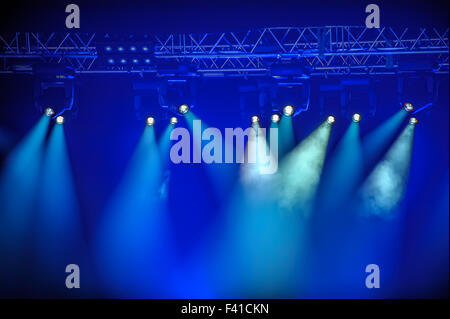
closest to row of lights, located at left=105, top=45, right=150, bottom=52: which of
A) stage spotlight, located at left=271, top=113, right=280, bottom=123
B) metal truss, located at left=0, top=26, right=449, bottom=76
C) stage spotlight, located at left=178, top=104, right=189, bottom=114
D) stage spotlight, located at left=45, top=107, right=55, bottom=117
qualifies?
metal truss, located at left=0, top=26, right=449, bottom=76

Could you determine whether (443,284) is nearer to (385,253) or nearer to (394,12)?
(385,253)

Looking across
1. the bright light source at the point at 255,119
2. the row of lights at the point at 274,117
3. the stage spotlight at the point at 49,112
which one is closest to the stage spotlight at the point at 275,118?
the row of lights at the point at 274,117

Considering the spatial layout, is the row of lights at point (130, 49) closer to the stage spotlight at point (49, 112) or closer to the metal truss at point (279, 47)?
the metal truss at point (279, 47)

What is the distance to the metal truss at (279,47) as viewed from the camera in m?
7.22

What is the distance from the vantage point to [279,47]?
7.26 meters

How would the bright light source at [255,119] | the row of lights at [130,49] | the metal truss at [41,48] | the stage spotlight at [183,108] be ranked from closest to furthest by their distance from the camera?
the row of lights at [130,49] → the metal truss at [41,48] → the stage spotlight at [183,108] → the bright light source at [255,119]

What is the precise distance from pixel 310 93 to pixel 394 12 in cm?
210

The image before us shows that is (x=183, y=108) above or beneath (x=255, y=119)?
above

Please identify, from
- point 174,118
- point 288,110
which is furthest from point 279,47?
point 174,118

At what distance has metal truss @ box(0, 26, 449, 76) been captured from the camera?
7.22 metres

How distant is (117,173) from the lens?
854cm

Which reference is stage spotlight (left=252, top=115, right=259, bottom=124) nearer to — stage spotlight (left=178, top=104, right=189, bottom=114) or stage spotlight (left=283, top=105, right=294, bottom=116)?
stage spotlight (left=283, top=105, right=294, bottom=116)

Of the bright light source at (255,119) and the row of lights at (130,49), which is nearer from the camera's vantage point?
the row of lights at (130,49)

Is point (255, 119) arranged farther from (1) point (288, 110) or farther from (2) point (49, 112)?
(2) point (49, 112)
